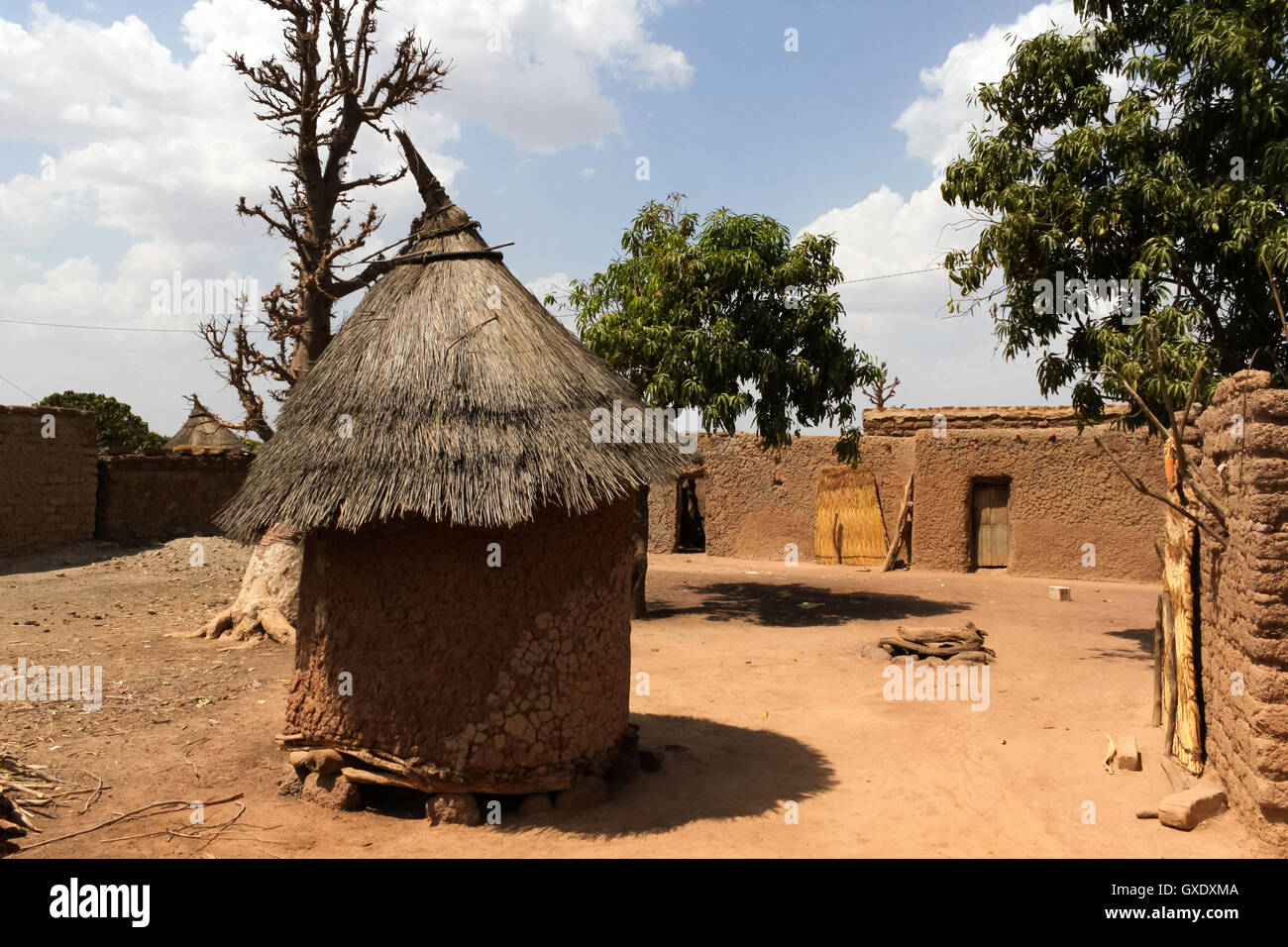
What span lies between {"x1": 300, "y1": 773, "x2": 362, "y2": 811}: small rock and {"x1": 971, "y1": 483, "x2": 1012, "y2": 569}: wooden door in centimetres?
1359

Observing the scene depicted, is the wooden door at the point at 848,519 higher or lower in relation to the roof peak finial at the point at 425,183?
lower

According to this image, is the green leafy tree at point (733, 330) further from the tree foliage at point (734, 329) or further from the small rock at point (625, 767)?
the small rock at point (625, 767)

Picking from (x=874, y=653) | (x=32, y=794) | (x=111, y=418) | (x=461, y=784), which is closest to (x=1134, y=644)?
(x=874, y=653)

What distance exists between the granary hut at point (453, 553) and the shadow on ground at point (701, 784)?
0.27 m

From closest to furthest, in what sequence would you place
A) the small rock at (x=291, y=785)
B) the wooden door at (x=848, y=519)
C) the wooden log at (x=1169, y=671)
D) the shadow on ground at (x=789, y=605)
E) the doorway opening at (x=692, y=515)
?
the small rock at (x=291, y=785) < the wooden log at (x=1169, y=671) < the shadow on ground at (x=789, y=605) < the wooden door at (x=848, y=519) < the doorway opening at (x=692, y=515)

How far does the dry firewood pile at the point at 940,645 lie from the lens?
952 cm

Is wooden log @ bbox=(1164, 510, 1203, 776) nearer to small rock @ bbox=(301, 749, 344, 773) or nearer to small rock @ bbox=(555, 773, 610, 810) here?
small rock @ bbox=(555, 773, 610, 810)

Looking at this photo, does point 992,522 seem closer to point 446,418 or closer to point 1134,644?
point 1134,644

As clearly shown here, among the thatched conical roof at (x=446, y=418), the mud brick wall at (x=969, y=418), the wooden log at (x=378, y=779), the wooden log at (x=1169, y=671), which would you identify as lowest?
the wooden log at (x=378, y=779)

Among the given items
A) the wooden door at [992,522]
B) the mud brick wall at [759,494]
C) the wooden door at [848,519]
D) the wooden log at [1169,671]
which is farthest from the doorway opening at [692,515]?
the wooden log at [1169,671]

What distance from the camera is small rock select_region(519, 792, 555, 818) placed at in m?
5.32

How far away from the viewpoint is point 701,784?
6004mm
